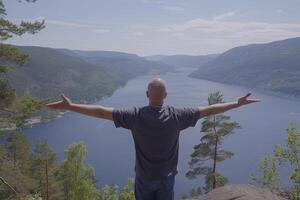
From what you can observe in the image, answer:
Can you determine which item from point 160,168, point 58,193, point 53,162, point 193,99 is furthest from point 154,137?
point 193,99

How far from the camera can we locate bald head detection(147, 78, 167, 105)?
432cm

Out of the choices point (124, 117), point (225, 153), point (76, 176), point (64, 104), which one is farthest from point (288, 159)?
point (64, 104)

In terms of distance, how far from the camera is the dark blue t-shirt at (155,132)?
14.3 ft

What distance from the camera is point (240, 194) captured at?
1109 centimetres

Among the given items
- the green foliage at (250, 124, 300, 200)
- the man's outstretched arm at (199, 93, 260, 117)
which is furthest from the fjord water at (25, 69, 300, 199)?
the man's outstretched arm at (199, 93, 260, 117)

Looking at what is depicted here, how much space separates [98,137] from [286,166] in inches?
1771

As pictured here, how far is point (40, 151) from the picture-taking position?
1162 inches

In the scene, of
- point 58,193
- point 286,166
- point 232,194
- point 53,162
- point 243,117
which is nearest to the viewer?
point 232,194

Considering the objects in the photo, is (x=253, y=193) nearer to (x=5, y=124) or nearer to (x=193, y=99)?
(x=5, y=124)

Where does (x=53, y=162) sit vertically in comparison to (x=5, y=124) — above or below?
below

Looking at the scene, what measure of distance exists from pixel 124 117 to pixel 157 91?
1.60ft

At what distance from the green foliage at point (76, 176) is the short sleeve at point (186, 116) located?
2280cm

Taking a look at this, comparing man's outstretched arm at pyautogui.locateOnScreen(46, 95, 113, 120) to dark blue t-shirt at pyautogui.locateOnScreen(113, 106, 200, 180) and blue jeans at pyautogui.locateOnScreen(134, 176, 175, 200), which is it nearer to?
dark blue t-shirt at pyautogui.locateOnScreen(113, 106, 200, 180)

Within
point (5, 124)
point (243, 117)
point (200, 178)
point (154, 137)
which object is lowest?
point (200, 178)
